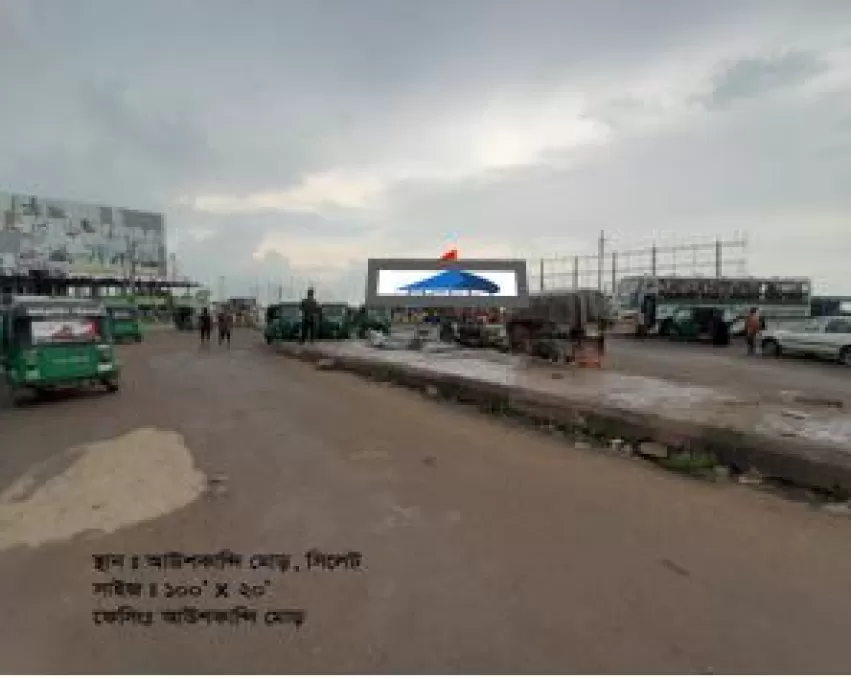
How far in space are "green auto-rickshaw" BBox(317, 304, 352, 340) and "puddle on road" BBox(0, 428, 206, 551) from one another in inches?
935

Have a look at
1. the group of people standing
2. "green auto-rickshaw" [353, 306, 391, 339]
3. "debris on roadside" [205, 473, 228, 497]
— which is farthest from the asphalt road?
"green auto-rickshaw" [353, 306, 391, 339]

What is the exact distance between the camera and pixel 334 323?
111ft

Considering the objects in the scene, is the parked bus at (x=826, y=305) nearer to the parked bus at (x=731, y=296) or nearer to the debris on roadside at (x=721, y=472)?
the parked bus at (x=731, y=296)

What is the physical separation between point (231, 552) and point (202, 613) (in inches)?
41.5

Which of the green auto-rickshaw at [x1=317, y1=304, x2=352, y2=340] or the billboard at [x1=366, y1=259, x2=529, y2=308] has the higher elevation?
the billboard at [x1=366, y1=259, x2=529, y2=308]

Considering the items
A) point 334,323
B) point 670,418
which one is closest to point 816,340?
point 670,418

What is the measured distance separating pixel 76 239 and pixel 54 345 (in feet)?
215

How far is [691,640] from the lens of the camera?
13.0 feet

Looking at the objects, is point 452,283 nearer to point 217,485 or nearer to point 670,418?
point 670,418

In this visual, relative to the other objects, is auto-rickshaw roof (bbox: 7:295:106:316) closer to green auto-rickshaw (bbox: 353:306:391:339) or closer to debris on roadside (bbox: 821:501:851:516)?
debris on roadside (bbox: 821:501:851:516)

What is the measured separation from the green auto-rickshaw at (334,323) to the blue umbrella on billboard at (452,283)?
1051 cm

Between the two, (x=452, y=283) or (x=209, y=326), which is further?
(x=209, y=326)

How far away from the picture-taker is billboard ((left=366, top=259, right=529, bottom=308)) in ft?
77.0

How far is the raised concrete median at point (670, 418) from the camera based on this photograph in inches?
293
